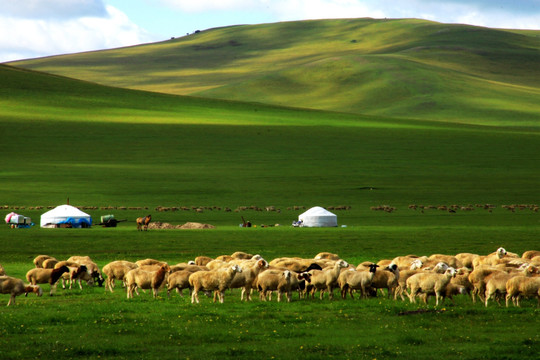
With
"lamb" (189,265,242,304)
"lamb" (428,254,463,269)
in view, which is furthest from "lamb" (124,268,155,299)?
"lamb" (428,254,463,269)

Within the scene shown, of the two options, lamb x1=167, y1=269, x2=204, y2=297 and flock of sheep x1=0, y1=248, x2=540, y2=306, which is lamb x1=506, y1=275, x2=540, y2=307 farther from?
lamb x1=167, y1=269, x2=204, y2=297

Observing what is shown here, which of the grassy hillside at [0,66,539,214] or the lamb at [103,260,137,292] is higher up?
the grassy hillside at [0,66,539,214]

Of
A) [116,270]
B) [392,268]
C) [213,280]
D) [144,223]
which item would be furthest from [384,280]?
[144,223]

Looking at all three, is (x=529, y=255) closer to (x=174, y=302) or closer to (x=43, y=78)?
(x=174, y=302)

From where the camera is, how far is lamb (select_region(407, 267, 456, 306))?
19734 mm

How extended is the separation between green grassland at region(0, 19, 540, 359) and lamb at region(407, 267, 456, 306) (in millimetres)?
765

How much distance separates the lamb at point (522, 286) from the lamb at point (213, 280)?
6.81 metres

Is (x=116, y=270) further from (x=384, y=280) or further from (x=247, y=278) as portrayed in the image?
(x=384, y=280)

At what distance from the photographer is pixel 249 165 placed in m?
86.2

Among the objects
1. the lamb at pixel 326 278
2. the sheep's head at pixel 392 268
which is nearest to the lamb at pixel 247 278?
Result: the lamb at pixel 326 278

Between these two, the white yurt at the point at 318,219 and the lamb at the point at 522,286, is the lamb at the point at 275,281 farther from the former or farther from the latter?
the white yurt at the point at 318,219

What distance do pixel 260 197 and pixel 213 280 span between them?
4777 centimetres

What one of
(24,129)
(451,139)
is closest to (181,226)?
(24,129)

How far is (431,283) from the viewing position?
19875mm
